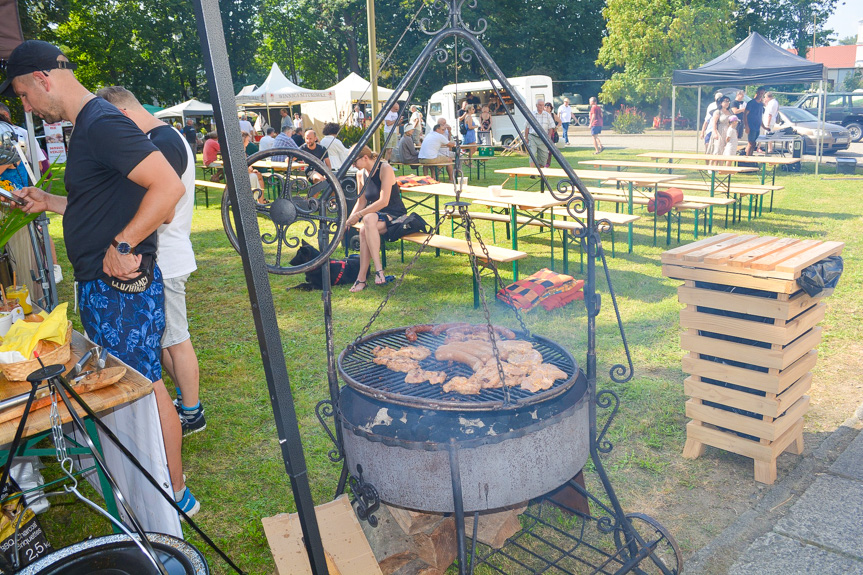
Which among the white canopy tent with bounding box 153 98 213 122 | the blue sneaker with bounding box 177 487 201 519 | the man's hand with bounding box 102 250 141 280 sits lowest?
the blue sneaker with bounding box 177 487 201 519

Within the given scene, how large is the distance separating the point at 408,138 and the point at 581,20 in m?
30.0

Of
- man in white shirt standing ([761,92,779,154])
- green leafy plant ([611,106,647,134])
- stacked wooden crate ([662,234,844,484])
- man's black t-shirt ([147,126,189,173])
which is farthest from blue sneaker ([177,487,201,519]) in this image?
green leafy plant ([611,106,647,134])

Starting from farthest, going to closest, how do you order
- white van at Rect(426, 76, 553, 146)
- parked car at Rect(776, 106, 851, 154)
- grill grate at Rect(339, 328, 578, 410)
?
1. white van at Rect(426, 76, 553, 146)
2. parked car at Rect(776, 106, 851, 154)
3. grill grate at Rect(339, 328, 578, 410)

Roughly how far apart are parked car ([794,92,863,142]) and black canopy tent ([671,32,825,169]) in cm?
780

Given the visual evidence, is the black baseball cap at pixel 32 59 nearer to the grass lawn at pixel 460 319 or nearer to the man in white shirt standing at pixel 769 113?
the grass lawn at pixel 460 319

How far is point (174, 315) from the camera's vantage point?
345 centimetres

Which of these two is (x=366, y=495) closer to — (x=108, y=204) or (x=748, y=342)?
(x=108, y=204)

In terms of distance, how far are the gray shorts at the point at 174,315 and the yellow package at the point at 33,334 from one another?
0.89 metres

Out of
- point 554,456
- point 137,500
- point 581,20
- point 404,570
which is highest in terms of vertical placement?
point 581,20

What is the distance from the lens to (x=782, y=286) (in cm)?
310

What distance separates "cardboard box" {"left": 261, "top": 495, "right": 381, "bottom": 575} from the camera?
2.49m

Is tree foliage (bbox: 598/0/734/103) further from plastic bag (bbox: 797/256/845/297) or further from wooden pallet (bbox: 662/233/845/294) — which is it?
plastic bag (bbox: 797/256/845/297)

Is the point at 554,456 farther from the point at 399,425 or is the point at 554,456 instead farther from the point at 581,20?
the point at 581,20

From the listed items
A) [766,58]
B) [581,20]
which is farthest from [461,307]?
[581,20]
